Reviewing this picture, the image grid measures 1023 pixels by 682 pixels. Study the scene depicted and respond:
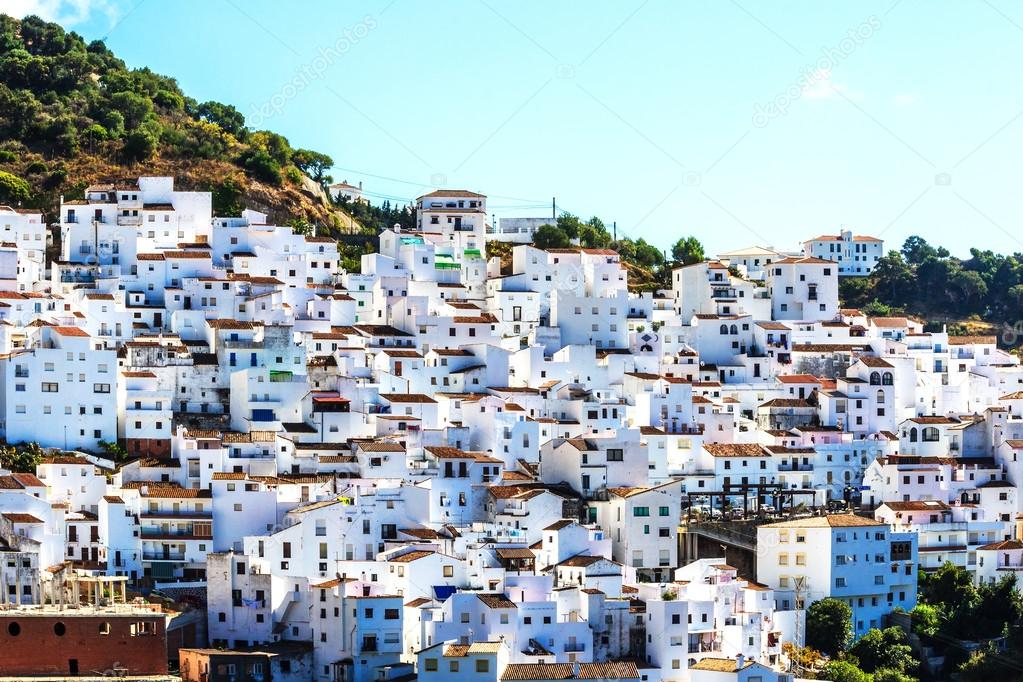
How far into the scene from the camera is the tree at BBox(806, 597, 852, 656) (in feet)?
171

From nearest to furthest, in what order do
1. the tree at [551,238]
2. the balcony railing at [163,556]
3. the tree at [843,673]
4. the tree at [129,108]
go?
the tree at [843,673] < the balcony railing at [163,556] < the tree at [551,238] < the tree at [129,108]

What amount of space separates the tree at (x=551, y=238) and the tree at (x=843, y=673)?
2824cm

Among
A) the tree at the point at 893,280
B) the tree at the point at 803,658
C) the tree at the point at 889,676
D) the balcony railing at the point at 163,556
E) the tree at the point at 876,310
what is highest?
the tree at the point at 893,280

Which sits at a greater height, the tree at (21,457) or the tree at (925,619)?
the tree at (21,457)

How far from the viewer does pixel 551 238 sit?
76375mm

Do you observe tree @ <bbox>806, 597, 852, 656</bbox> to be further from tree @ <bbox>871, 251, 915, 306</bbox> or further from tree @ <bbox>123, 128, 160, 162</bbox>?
tree @ <bbox>871, 251, 915, 306</bbox>

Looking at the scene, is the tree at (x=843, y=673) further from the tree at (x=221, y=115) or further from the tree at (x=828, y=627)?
the tree at (x=221, y=115)

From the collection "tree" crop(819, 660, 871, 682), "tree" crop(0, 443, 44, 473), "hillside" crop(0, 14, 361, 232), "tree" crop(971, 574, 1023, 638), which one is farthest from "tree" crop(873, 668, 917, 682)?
"hillside" crop(0, 14, 361, 232)

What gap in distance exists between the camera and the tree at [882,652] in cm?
5197

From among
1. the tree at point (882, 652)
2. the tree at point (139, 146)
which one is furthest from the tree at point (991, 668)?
the tree at point (139, 146)

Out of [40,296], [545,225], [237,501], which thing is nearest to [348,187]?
[545,225]

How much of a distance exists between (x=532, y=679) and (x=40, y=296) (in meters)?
22.8

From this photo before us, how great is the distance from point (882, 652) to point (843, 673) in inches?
91.2

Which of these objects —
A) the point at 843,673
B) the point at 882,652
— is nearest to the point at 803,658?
the point at 843,673
